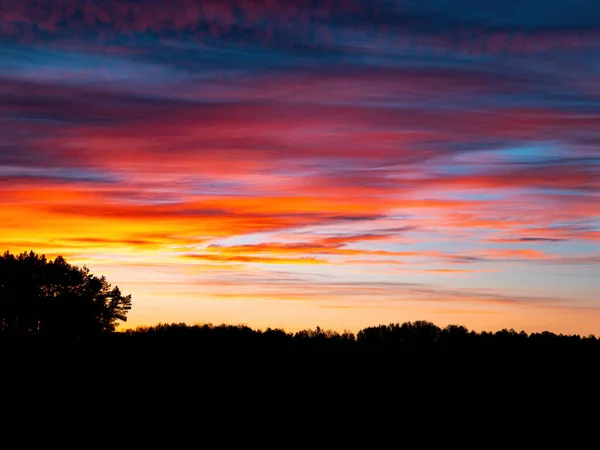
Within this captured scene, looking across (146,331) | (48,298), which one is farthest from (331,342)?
(48,298)

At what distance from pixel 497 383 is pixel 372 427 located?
10.1 m

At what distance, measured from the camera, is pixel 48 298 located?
91125 mm

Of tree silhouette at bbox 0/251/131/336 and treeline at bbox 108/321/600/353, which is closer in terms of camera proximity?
treeline at bbox 108/321/600/353

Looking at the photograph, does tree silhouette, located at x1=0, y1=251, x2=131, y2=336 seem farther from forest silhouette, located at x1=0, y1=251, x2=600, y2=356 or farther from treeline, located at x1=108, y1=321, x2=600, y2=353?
treeline, located at x1=108, y1=321, x2=600, y2=353

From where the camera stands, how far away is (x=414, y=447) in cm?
2733

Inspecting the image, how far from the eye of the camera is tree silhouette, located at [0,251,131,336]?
8969 cm

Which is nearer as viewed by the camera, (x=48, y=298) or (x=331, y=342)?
(x=331, y=342)

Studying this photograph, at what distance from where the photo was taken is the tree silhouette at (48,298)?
3531 inches

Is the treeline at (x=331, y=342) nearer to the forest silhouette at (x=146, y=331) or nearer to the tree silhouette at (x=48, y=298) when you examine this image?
the forest silhouette at (x=146, y=331)

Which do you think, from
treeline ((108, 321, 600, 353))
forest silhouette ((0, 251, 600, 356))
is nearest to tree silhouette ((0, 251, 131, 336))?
forest silhouette ((0, 251, 600, 356))

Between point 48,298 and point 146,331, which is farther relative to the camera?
point 48,298

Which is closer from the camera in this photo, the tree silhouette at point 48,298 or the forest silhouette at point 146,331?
the forest silhouette at point 146,331

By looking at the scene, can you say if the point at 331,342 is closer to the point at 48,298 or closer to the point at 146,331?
the point at 146,331

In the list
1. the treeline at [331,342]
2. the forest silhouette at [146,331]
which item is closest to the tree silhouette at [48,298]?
the forest silhouette at [146,331]
